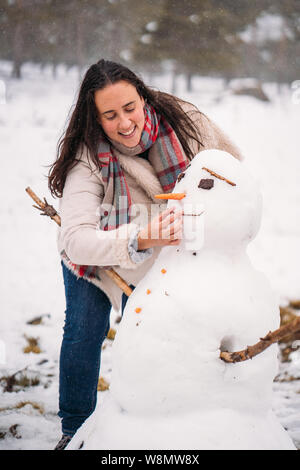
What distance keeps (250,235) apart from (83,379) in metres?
0.93

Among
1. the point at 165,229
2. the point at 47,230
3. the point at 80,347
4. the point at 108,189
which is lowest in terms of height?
the point at 80,347

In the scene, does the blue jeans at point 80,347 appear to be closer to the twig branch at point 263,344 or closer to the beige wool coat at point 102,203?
the beige wool coat at point 102,203

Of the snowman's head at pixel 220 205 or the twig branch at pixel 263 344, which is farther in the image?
the snowman's head at pixel 220 205

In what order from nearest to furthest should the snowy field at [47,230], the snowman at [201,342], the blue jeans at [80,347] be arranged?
the snowman at [201,342], the blue jeans at [80,347], the snowy field at [47,230]

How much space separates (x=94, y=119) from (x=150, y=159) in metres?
0.26

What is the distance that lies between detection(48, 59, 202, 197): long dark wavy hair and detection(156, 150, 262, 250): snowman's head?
35cm

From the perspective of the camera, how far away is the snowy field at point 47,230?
209 cm

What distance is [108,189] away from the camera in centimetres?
Answer: 139

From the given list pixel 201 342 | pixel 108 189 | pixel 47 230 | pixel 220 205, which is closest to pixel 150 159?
pixel 108 189

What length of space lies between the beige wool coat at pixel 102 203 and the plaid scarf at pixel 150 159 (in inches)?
1.1

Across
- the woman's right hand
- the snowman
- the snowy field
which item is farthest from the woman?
the snowy field

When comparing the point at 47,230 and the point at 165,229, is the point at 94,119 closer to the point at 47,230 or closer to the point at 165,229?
the point at 165,229

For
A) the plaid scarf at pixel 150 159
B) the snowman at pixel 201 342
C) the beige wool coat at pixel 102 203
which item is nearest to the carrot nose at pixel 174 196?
the snowman at pixel 201 342

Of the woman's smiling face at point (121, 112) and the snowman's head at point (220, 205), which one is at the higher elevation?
the woman's smiling face at point (121, 112)
